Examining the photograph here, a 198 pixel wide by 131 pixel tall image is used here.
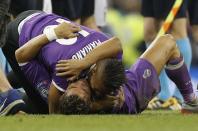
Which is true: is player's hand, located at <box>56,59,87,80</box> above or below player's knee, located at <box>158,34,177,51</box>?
above

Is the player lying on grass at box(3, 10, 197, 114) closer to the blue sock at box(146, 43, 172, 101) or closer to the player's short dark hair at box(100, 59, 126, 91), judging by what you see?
the player's short dark hair at box(100, 59, 126, 91)

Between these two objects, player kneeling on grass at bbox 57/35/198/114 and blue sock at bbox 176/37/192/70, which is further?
blue sock at bbox 176/37/192/70

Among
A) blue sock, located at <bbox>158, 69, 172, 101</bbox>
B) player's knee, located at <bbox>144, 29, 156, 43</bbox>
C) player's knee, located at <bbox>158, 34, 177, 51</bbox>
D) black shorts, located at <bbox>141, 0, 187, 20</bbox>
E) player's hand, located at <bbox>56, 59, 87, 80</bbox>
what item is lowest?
blue sock, located at <bbox>158, 69, 172, 101</bbox>

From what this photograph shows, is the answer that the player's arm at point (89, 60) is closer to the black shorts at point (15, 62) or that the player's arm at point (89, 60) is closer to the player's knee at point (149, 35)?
the black shorts at point (15, 62)

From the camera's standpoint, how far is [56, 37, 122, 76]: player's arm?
6.05 metres

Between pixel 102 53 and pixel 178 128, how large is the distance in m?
1.16

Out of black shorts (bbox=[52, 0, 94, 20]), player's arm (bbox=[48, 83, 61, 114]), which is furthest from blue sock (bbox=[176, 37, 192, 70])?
player's arm (bbox=[48, 83, 61, 114])

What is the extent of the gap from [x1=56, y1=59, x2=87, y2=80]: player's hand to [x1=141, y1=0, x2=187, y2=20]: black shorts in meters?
3.13

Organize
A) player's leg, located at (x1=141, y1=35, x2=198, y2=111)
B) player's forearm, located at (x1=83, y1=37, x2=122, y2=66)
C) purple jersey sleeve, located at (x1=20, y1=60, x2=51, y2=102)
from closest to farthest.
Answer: player's forearm, located at (x1=83, y1=37, x2=122, y2=66) < purple jersey sleeve, located at (x1=20, y1=60, x2=51, y2=102) < player's leg, located at (x1=141, y1=35, x2=198, y2=111)

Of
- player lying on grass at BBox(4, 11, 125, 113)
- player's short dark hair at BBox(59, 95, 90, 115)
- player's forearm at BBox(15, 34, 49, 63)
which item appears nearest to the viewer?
player's short dark hair at BBox(59, 95, 90, 115)

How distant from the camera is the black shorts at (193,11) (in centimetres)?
941

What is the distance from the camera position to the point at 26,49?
634 cm

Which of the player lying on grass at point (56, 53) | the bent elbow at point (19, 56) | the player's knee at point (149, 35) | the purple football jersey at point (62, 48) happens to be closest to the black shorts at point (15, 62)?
the player lying on grass at point (56, 53)

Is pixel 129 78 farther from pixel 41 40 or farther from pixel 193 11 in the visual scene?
pixel 193 11
